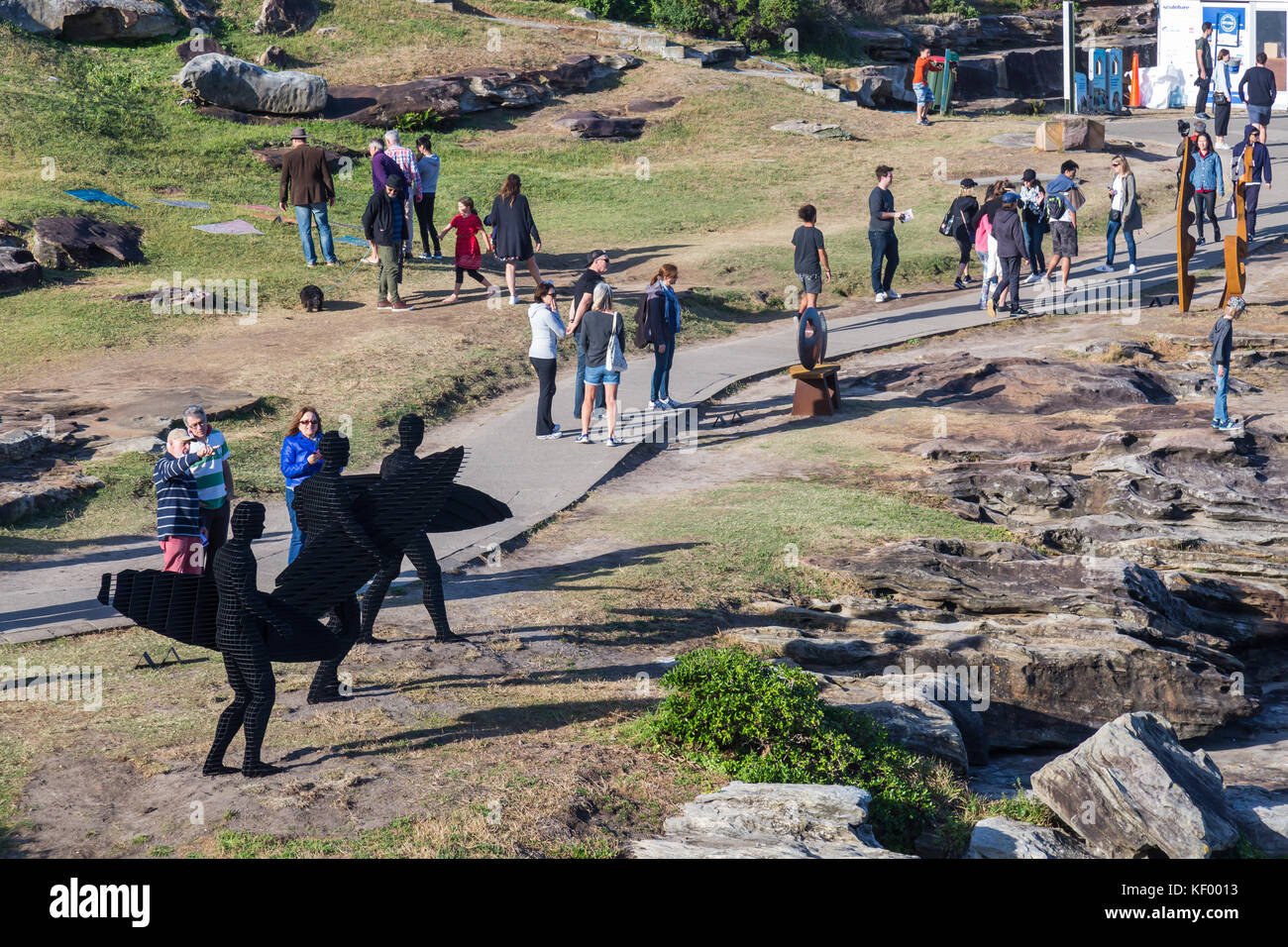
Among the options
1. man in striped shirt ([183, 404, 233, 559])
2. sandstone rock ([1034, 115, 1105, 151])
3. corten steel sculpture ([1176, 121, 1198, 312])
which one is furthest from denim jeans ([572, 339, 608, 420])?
sandstone rock ([1034, 115, 1105, 151])

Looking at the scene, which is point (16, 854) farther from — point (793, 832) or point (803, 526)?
point (803, 526)

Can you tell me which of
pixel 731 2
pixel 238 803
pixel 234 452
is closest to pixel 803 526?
pixel 234 452

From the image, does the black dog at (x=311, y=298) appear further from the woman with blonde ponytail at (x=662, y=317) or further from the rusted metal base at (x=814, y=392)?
the rusted metal base at (x=814, y=392)

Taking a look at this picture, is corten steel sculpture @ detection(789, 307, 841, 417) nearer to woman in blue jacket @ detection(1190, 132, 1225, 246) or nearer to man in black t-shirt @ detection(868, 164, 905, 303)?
man in black t-shirt @ detection(868, 164, 905, 303)

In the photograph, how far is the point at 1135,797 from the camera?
23.7 feet

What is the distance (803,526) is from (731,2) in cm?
2777

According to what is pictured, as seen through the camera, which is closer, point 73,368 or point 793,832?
point 793,832

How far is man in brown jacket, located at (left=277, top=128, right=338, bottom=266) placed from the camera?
19.7 metres

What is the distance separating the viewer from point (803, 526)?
12.8 metres

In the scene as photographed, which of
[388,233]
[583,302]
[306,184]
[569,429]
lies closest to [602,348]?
[583,302]

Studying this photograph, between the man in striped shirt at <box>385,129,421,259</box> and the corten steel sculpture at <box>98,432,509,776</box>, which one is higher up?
the man in striped shirt at <box>385,129,421,259</box>

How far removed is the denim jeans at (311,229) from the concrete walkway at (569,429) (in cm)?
375

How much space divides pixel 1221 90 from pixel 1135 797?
109 ft

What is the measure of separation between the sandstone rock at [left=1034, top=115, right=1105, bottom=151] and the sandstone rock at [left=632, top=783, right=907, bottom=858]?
25581mm
